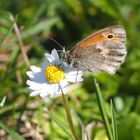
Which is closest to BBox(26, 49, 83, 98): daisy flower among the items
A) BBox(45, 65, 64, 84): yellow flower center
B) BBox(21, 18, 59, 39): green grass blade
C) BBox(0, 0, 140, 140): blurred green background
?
BBox(45, 65, 64, 84): yellow flower center

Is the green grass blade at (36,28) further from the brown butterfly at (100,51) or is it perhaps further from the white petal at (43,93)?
the white petal at (43,93)

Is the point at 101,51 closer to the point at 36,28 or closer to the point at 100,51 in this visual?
the point at 100,51

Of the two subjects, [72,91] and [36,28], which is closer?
[72,91]

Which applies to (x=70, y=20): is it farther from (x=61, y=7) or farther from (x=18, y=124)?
(x=18, y=124)

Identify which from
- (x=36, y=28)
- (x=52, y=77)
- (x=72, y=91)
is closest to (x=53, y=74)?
(x=52, y=77)

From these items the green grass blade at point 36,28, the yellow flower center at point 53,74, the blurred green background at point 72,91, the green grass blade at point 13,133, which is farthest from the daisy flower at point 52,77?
the green grass blade at point 36,28

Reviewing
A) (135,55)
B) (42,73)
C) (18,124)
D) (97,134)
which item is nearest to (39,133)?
(18,124)

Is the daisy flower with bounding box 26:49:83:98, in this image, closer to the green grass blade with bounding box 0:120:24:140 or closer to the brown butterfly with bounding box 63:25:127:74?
the brown butterfly with bounding box 63:25:127:74
